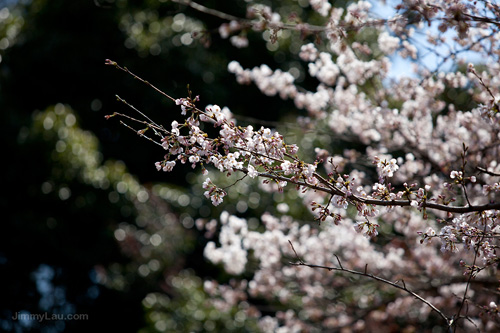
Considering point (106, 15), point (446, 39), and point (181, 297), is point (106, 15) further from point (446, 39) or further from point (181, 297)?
point (446, 39)

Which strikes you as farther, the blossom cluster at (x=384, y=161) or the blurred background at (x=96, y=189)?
the blurred background at (x=96, y=189)

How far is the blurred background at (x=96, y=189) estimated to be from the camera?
7.19 metres

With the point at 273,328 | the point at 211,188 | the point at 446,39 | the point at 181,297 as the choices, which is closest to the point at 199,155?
the point at 211,188

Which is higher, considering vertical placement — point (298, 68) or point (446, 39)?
point (446, 39)

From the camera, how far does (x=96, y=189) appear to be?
7391 mm

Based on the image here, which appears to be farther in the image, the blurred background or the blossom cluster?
the blurred background

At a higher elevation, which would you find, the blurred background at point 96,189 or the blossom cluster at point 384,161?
the blossom cluster at point 384,161

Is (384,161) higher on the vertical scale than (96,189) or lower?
higher

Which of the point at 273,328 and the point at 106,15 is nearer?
the point at 273,328

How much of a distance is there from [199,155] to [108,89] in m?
8.19

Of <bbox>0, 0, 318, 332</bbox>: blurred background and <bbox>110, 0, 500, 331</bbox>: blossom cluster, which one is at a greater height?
<bbox>110, 0, 500, 331</bbox>: blossom cluster

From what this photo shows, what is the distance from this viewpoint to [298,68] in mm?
10648

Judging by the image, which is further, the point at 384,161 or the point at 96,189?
the point at 96,189

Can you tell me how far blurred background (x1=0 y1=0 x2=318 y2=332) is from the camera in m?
7.19
